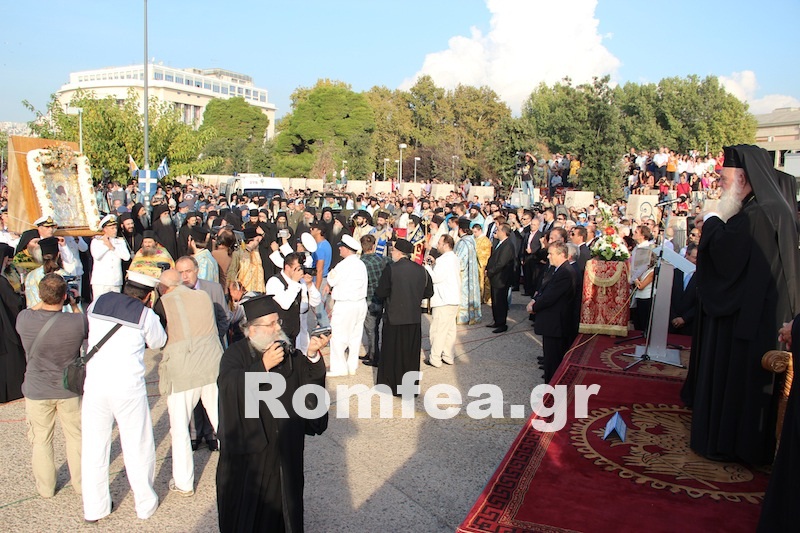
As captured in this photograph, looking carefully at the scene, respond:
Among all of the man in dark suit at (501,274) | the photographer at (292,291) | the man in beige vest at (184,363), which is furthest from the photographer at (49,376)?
the man in dark suit at (501,274)

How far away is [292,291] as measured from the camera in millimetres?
7055

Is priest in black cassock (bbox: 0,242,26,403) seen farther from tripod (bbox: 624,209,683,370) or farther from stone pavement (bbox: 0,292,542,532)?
tripod (bbox: 624,209,683,370)

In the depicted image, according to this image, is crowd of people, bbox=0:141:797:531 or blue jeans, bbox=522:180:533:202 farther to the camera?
blue jeans, bbox=522:180:533:202

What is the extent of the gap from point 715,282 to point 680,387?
2252mm

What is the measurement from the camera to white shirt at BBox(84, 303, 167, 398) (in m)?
4.78

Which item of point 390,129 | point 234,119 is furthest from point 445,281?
point 234,119

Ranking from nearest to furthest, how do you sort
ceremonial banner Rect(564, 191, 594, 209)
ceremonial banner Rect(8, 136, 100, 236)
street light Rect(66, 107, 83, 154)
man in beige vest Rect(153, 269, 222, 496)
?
1. man in beige vest Rect(153, 269, 222, 496)
2. ceremonial banner Rect(8, 136, 100, 236)
3. street light Rect(66, 107, 83, 154)
4. ceremonial banner Rect(564, 191, 594, 209)

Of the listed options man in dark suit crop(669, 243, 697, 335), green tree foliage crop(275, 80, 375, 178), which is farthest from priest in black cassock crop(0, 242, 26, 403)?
green tree foliage crop(275, 80, 375, 178)

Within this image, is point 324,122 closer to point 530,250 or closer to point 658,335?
point 530,250

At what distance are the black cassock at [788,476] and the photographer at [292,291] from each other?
4.33 meters

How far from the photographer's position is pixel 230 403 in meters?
3.74

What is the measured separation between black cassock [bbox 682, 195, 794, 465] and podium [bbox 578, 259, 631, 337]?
413 cm

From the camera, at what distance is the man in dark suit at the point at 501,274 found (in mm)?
11680

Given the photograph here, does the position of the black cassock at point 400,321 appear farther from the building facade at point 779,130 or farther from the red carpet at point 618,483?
the building facade at point 779,130
